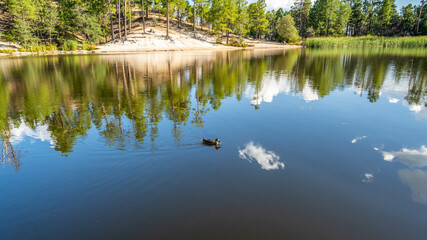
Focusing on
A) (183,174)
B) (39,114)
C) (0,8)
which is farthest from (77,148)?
(0,8)

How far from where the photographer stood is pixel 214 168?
8.45m

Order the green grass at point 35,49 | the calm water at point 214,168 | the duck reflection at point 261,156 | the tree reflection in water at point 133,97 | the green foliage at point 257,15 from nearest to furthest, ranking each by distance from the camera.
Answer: the calm water at point 214,168
the duck reflection at point 261,156
the tree reflection in water at point 133,97
the green grass at point 35,49
the green foliage at point 257,15

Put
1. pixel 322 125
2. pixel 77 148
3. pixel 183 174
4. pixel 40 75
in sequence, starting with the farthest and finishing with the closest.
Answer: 1. pixel 40 75
2. pixel 322 125
3. pixel 77 148
4. pixel 183 174

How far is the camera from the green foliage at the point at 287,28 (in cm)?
9349

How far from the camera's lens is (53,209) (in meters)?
6.58

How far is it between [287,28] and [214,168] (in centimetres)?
9718

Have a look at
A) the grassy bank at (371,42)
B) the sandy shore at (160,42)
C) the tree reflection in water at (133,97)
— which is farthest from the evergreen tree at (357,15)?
the tree reflection in water at (133,97)

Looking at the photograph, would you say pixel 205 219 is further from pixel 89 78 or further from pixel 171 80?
pixel 89 78

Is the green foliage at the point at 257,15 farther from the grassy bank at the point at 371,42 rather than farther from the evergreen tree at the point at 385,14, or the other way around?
the evergreen tree at the point at 385,14

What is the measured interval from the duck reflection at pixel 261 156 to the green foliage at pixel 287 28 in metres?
94.6

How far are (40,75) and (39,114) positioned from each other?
16.8 meters

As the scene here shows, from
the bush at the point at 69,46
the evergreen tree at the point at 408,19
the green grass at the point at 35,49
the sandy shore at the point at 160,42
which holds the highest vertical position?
the evergreen tree at the point at 408,19

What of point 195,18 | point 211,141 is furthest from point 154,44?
point 211,141

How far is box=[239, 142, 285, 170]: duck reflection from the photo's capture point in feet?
28.5
